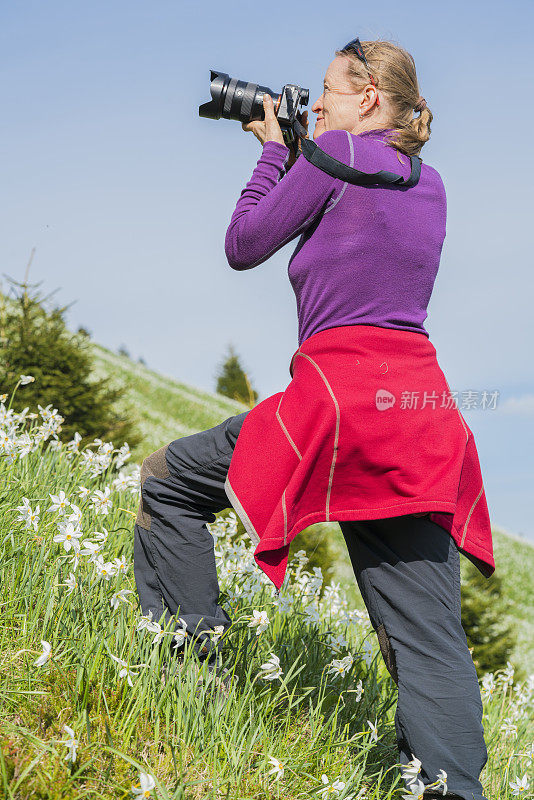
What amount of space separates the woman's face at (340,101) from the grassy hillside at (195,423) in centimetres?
1113

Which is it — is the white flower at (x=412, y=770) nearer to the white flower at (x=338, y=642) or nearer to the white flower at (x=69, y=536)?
the white flower at (x=338, y=642)

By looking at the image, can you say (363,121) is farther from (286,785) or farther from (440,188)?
(286,785)

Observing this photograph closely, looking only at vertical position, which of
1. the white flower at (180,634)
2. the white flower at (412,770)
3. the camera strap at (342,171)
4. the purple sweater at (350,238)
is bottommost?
the white flower at (412,770)

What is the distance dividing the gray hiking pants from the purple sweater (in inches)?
23.8

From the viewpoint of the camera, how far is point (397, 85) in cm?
248

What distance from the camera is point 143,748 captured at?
7.58 feet

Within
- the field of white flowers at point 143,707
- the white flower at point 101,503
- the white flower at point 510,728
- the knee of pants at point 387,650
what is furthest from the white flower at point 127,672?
the white flower at point 510,728

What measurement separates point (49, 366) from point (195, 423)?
14.0 metres

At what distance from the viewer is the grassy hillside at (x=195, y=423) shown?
52.6 ft

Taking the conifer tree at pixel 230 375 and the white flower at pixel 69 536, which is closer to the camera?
the white flower at pixel 69 536

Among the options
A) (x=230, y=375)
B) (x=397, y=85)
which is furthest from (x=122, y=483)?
(x=230, y=375)

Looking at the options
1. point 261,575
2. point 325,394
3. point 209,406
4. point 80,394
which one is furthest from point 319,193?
point 209,406

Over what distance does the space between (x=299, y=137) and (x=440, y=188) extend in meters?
0.58

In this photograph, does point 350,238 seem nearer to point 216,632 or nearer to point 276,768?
point 216,632
